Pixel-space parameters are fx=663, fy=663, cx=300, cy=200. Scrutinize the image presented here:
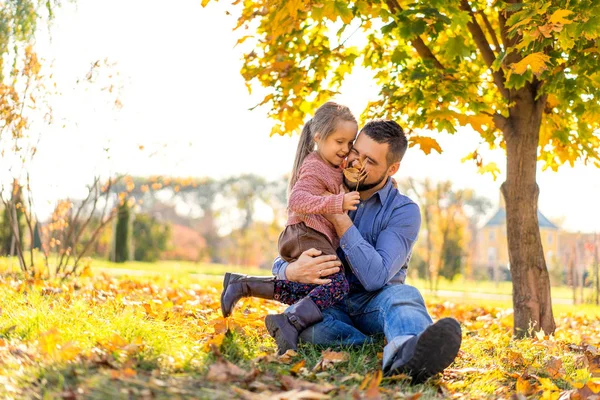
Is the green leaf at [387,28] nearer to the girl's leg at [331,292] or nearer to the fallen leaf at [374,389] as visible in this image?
the girl's leg at [331,292]

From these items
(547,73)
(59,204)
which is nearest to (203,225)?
(59,204)

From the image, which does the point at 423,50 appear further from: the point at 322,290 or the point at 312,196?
the point at 322,290

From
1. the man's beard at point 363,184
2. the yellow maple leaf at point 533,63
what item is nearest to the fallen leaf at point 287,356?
the man's beard at point 363,184

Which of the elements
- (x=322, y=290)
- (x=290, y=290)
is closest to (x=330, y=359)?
(x=322, y=290)

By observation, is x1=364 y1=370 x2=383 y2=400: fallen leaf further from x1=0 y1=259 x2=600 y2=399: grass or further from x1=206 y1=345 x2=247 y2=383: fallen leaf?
x1=206 y1=345 x2=247 y2=383: fallen leaf

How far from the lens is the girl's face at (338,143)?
3.64m

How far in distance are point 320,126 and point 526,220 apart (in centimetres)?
270

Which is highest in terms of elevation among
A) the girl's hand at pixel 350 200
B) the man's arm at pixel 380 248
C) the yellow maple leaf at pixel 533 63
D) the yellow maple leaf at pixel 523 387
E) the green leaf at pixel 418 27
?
the green leaf at pixel 418 27

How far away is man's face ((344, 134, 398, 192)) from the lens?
3625 mm

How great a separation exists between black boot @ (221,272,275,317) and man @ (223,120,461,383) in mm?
39

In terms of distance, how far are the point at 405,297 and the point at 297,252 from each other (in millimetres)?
664

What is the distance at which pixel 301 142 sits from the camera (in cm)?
389

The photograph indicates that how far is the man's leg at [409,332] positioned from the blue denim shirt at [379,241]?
126 mm

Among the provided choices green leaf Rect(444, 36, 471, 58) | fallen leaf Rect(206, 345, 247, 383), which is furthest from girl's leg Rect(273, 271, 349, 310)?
green leaf Rect(444, 36, 471, 58)
